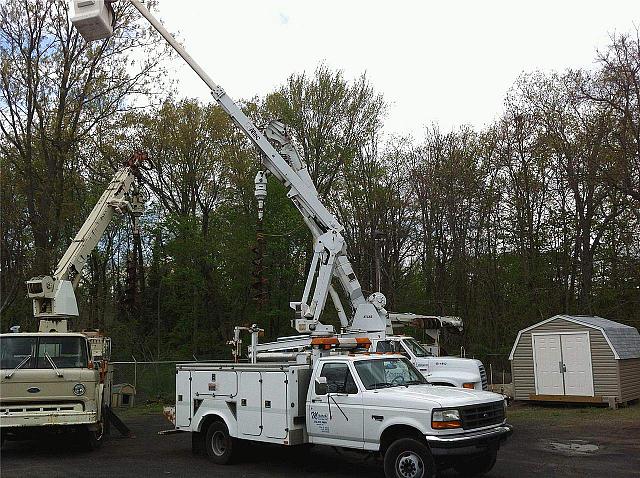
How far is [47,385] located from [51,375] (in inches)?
7.9

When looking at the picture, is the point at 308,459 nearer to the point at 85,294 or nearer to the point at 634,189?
the point at 634,189

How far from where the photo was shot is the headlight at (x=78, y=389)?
12578mm

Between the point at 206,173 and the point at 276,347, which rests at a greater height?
the point at 206,173

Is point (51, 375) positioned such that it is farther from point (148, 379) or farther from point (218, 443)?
point (148, 379)

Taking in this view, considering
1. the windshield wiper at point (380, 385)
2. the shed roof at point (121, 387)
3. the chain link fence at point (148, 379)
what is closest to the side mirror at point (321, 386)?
the windshield wiper at point (380, 385)

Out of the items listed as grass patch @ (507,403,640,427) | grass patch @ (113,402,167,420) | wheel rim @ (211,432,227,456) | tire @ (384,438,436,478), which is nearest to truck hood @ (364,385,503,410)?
tire @ (384,438,436,478)

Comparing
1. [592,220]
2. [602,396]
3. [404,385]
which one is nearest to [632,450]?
[404,385]

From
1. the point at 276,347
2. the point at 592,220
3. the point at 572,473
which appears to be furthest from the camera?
the point at 592,220

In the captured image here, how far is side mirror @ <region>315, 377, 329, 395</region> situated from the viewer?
1040 centimetres

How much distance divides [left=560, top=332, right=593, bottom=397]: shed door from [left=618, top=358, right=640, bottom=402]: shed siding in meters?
0.88

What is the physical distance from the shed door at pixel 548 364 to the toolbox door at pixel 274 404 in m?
12.3

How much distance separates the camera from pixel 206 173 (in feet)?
119

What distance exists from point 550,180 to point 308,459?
941 inches

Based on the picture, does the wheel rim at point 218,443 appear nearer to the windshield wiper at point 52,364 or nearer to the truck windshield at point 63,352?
the truck windshield at point 63,352
